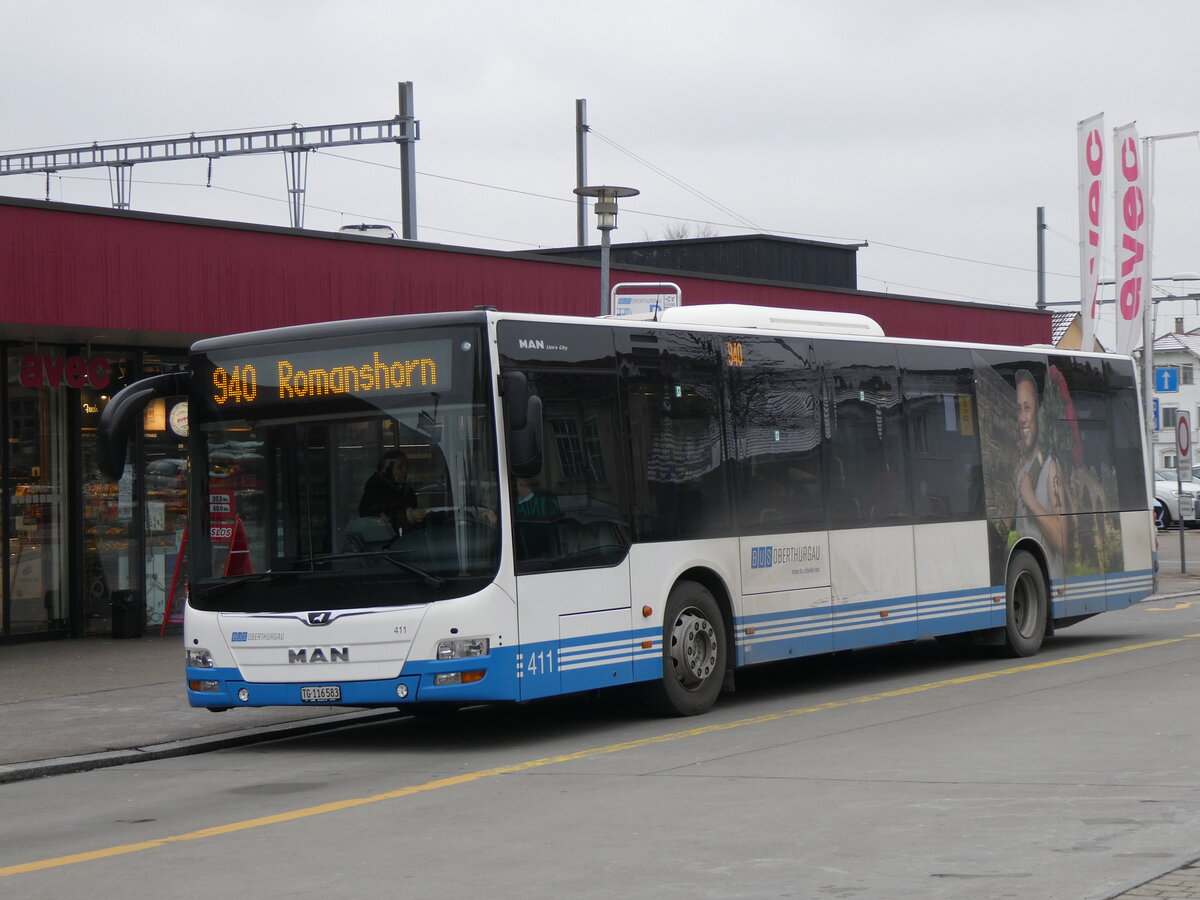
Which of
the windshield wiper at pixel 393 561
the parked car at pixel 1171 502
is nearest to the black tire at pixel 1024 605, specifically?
the windshield wiper at pixel 393 561

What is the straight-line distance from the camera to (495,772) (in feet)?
34.3

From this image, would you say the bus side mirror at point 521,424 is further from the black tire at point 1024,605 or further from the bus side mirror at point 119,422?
the black tire at point 1024,605

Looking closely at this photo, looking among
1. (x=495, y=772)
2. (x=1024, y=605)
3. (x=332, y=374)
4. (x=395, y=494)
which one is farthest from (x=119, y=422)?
(x=1024, y=605)

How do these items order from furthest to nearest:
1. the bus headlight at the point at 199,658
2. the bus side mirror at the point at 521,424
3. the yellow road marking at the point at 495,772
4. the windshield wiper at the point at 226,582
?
the bus headlight at the point at 199,658 < the windshield wiper at the point at 226,582 < the bus side mirror at the point at 521,424 < the yellow road marking at the point at 495,772

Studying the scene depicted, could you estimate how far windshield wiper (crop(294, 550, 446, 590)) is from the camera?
11.2m

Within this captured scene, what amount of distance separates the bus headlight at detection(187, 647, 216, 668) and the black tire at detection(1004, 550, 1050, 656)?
7.89 meters

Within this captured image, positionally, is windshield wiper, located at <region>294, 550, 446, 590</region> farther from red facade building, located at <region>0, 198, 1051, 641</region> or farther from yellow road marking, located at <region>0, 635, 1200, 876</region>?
red facade building, located at <region>0, 198, 1051, 641</region>

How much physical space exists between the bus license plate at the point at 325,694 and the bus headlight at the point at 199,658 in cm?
87

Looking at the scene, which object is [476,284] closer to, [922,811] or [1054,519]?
[1054,519]

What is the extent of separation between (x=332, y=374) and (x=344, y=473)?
0.68 meters

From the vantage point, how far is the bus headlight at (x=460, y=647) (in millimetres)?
11102

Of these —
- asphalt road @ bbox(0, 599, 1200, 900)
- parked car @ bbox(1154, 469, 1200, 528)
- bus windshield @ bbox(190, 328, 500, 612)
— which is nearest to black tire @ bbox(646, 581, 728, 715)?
asphalt road @ bbox(0, 599, 1200, 900)

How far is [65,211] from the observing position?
17312mm

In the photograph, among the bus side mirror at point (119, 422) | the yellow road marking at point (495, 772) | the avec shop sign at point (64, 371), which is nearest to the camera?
the yellow road marking at point (495, 772)
